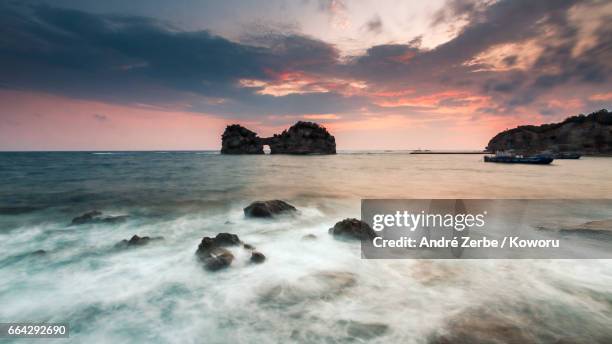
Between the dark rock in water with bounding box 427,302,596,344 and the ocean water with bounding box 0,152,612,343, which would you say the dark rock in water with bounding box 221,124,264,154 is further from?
the dark rock in water with bounding box 427,302,596,344

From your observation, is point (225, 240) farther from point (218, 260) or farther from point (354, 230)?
point (354, 230)

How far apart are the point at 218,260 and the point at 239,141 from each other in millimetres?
133245

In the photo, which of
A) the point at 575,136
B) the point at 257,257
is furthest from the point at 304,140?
the point at 257,257

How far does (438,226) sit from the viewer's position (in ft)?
37.0

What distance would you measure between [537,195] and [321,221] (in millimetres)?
18393

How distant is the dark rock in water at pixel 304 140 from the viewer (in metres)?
131

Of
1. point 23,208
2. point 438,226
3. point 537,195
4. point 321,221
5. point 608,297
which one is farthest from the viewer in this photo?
point 537,195

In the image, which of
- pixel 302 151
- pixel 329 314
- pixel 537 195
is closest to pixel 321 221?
pixel 329 314

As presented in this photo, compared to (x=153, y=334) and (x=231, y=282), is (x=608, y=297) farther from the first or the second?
(x=153, y=334)

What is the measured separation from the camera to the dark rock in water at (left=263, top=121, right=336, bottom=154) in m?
131

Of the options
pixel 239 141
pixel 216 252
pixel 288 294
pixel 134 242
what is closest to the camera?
pixel 288 294

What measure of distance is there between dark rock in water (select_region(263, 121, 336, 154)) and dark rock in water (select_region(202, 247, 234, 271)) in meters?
124

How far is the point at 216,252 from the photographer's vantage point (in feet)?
24.9

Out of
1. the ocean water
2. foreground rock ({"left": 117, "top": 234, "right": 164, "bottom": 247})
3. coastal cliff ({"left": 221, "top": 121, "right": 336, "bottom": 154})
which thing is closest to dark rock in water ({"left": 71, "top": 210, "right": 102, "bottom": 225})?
the ocean water
